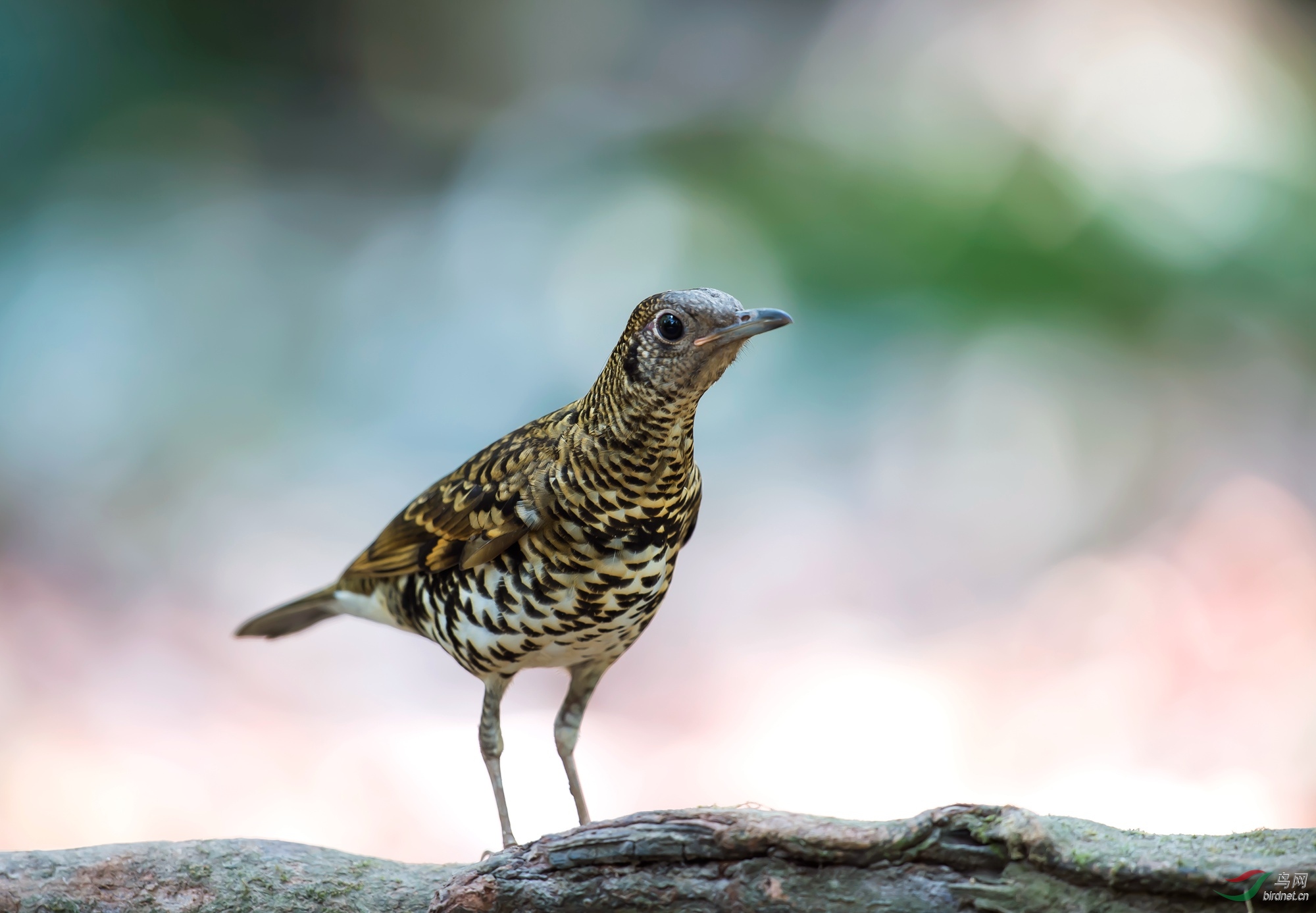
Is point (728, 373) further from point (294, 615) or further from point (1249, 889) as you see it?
point (1249, 889)

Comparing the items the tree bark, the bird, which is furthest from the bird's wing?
the tree bark

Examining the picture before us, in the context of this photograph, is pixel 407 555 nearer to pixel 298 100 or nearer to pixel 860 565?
pixel 860 565

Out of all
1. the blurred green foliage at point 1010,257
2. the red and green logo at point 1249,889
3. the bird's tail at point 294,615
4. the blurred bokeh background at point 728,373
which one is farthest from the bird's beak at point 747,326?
the blurred green foliage at point 1010,257

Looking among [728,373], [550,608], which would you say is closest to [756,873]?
[550,608]

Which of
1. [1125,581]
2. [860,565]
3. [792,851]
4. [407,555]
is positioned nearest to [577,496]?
[407,555]

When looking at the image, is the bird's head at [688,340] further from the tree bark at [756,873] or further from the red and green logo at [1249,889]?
the red and green logo at [1249,889]

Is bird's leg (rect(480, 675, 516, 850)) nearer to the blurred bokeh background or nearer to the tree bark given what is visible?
the tree bark
